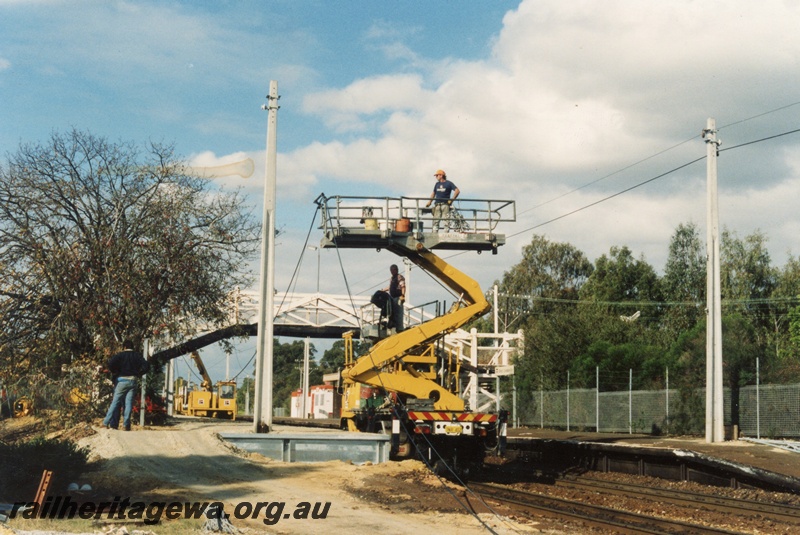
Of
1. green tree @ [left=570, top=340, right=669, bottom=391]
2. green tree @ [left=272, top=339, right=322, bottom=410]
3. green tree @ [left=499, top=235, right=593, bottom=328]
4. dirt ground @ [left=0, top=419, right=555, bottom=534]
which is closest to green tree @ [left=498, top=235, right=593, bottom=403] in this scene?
green tree @ [left=499, top=235, right=593, bottom=328]

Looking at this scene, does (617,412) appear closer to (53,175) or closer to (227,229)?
(227,229)

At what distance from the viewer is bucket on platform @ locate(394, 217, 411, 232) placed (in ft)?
60.1

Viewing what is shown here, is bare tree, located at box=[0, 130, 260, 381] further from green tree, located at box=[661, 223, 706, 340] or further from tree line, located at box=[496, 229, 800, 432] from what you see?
green tree, located at box=[661, 223, 706, 340]

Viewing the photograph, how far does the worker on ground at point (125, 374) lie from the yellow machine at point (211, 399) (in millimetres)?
22183

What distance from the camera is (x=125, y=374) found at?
17203 millimetres

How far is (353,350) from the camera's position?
70.3 ft

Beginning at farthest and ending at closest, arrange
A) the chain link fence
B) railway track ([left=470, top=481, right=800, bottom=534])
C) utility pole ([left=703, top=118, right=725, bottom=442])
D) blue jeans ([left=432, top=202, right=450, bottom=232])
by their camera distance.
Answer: the chain link fence
utility pole ([left=703, top=118, right=725, bottom=442])
blue jeans ([left=432, top=202, right=450, bottom=232])
railway track ([left=470, top=481, right=800, bottom=534])

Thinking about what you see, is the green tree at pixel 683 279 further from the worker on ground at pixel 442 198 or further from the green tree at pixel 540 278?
the worker on ground at pixel 442 198

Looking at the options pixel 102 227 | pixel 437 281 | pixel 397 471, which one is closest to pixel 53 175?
pixel 102 227

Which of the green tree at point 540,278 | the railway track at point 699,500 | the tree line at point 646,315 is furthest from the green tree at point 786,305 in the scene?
the railway track at point 699,500

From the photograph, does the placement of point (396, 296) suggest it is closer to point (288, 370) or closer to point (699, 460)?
point (699, 460)

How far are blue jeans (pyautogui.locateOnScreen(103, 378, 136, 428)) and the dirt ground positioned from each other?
1.09 ft

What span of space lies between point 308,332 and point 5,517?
29.3 metres

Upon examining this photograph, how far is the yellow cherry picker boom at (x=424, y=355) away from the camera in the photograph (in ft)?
58.2
